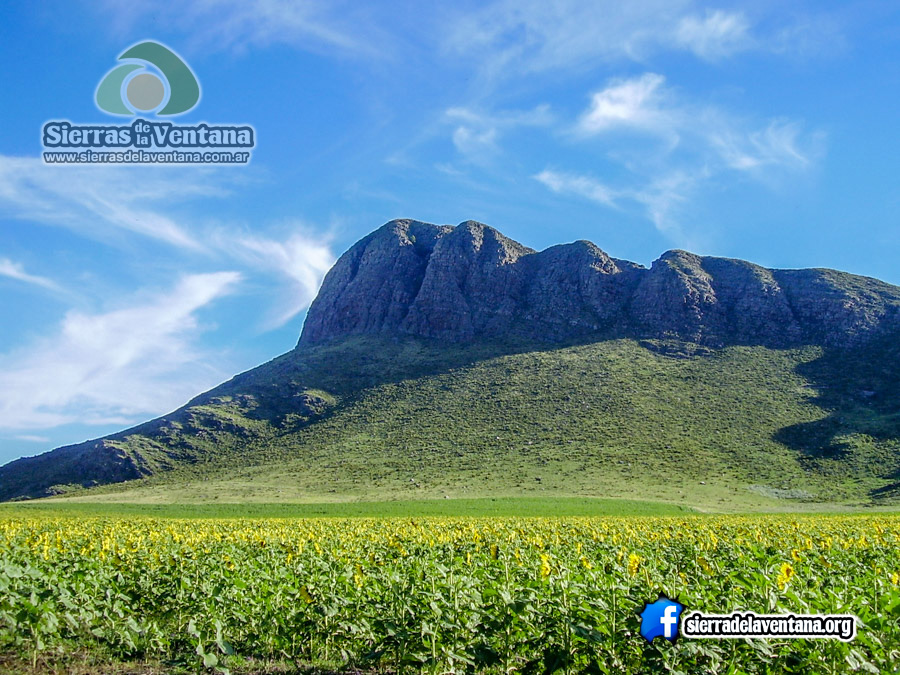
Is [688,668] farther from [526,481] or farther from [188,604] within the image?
[526,481]

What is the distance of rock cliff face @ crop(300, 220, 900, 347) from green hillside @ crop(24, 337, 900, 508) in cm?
823

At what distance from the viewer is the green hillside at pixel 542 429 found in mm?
64688

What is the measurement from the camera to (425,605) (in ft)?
21.6

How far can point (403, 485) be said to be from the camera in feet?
214

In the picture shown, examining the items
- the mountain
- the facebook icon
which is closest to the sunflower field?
the facebook icon

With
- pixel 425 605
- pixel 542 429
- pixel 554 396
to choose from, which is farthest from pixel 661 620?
pixel 554 396

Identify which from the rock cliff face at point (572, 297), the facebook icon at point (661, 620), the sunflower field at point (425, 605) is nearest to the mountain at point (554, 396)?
the rock cliff face at point (572, 297)

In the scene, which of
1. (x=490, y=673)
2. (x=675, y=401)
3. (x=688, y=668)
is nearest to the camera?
(x=688, y=668)

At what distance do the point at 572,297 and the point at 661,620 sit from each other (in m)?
127

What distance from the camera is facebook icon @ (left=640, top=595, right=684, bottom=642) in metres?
5.22

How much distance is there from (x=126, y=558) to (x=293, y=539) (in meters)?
4.54

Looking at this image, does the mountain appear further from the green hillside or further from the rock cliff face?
the rock cliff face

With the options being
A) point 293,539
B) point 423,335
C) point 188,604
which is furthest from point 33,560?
point 423,335

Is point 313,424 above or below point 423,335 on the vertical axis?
below
